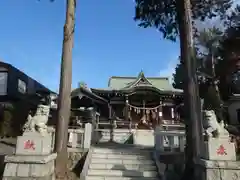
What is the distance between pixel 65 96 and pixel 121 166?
131 inches

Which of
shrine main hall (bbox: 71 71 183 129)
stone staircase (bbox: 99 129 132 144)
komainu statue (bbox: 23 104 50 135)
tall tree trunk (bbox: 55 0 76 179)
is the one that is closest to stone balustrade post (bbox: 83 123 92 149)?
tall tree trunk (bbox: 55 0 76 179)

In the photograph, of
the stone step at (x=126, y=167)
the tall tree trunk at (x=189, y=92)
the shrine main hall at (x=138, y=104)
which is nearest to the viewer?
the tall tree trunk at (x=189, y=92)

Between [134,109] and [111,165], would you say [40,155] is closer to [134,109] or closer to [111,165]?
[111,165]

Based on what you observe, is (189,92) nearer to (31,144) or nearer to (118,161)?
(118,161)

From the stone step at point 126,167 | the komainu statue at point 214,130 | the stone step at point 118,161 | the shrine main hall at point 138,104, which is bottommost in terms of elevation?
the stone step at point 126,167

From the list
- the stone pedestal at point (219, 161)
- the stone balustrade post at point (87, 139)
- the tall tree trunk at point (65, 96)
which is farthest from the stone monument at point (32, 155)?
the stone pedestal at point (219, 161)

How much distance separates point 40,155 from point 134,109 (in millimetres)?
13787

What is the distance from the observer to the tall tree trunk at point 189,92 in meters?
6.85

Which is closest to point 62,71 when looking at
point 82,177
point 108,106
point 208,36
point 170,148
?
point 82,177

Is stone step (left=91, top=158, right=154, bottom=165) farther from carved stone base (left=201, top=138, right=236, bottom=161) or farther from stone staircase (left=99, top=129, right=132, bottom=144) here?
stone staircase (left=99, top=129, right=132, bottom=144)

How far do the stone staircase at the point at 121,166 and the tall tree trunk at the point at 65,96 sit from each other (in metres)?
1.07

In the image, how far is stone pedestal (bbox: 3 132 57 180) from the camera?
211 inches

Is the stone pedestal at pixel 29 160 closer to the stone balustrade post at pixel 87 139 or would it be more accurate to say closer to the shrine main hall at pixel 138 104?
the stone balustrade post at pixel 87 139

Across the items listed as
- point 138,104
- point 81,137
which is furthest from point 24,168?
point 138,104
